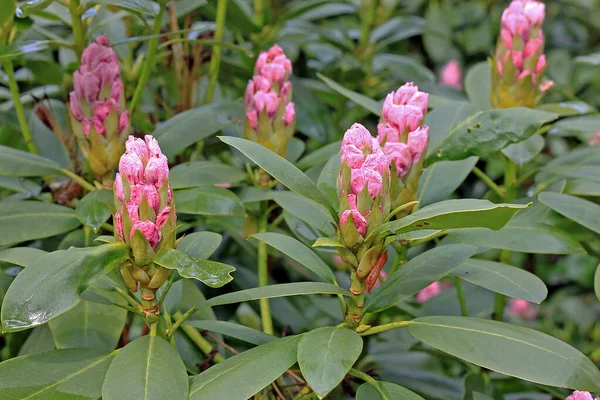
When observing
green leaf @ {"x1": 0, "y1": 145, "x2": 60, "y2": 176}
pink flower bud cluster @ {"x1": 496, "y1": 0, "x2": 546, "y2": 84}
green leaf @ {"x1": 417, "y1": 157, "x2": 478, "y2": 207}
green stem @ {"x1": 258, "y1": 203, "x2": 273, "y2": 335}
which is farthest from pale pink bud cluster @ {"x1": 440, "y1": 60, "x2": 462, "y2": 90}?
green leaf @ {"x1": 0, "y1": 145, "x2": 60, "y2": 176}

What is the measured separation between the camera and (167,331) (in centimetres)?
97

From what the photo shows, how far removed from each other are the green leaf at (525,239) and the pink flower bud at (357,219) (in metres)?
0.29

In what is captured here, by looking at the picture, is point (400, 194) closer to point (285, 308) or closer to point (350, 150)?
point (350, 150)

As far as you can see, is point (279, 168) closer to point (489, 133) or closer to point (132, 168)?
point (132, 168)

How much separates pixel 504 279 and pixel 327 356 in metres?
0.34

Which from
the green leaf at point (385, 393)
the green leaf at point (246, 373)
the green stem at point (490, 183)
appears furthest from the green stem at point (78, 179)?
the green stem at point (490, 183)

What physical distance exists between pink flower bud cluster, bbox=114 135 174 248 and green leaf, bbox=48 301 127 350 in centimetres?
24

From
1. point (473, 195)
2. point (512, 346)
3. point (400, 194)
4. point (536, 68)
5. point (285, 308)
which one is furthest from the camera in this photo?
point (473, 195)

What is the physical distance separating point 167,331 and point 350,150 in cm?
35

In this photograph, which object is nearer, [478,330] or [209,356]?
[478,330]

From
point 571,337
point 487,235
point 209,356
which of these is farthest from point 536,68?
point 571,337

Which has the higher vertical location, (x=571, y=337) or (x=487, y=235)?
(x=487, y=235)

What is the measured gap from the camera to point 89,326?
1042mm

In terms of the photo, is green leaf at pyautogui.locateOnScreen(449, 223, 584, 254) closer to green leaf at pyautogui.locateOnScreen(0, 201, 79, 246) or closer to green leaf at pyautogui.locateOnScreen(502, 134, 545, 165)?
green leaf at pyautogui.locateOnScreen(502, 134, 545, 165)
